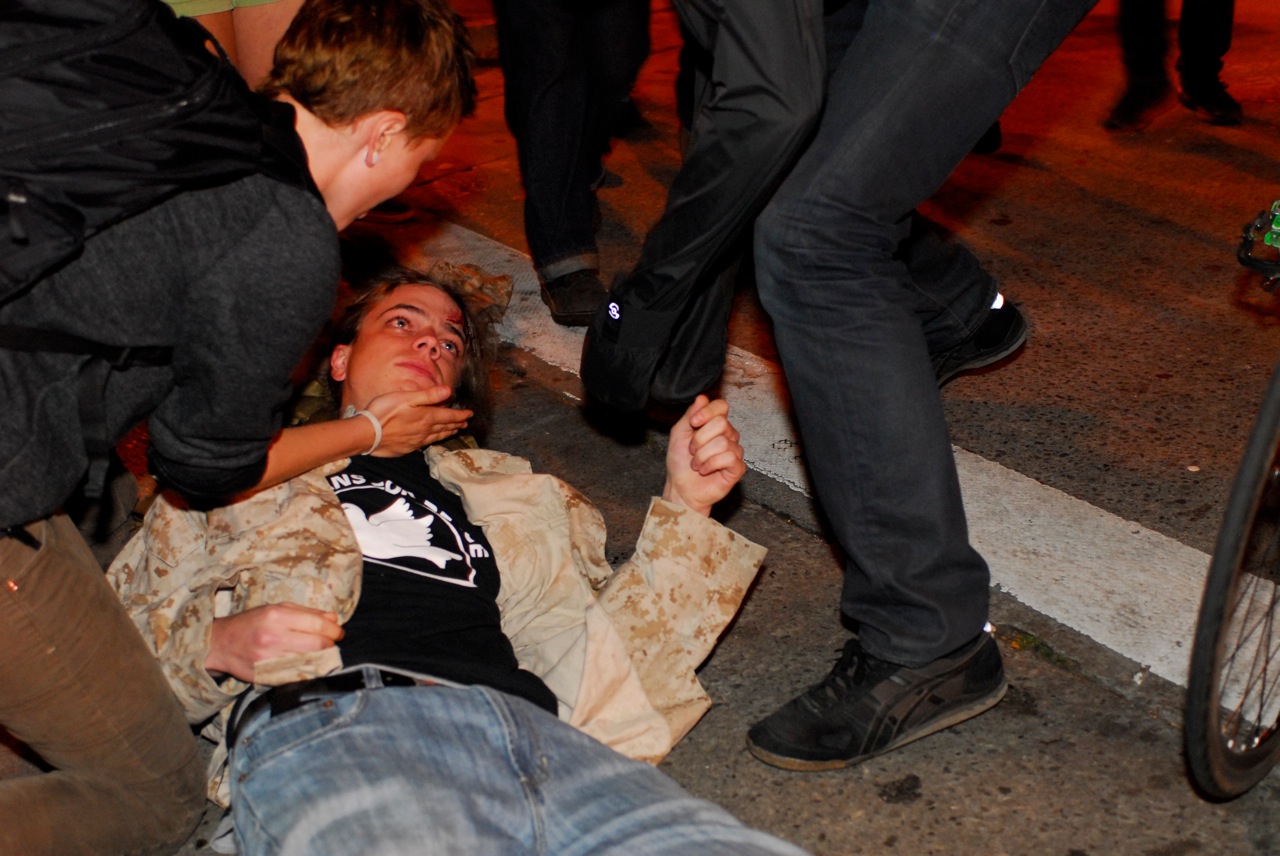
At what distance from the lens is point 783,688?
2.71 metres

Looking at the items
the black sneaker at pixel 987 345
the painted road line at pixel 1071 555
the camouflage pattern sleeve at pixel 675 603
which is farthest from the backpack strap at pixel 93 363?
the black sneaker at pixel 987 345

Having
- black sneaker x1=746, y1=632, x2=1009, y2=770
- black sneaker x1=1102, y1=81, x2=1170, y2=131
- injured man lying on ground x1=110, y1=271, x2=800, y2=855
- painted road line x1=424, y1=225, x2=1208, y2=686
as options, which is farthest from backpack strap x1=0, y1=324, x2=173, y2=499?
black sneaker x1=1102, y1=81, x2=1170, y2=131

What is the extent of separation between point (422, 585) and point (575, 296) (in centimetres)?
198

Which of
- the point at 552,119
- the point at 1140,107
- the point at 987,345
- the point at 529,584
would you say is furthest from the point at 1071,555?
the point at 1140,107

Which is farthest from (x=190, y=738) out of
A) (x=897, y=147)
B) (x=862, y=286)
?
(x=897, y=147)

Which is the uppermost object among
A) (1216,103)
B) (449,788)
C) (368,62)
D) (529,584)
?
(368,62)

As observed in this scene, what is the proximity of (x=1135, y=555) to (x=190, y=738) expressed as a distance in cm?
202

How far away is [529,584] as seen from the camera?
2.63 metres

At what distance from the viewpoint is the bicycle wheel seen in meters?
1.82

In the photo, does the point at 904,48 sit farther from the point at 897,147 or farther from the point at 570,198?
the point at 570,198

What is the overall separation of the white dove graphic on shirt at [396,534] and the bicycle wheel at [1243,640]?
4.40ft

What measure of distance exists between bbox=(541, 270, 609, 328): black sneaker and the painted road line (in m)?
0.73

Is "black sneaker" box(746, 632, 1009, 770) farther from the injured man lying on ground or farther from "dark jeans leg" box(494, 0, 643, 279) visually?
"dark jeans leg" box(494, 0, 643, 279)

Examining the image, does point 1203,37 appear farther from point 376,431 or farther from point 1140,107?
point 376,431
